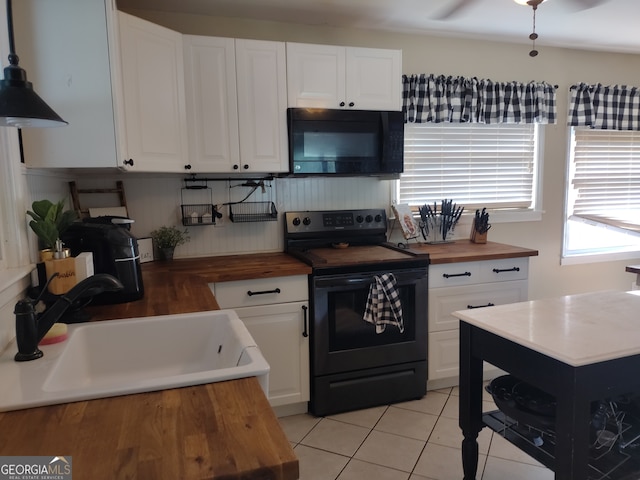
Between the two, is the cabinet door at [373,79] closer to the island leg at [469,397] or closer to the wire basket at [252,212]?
the wire basket at [252,212]

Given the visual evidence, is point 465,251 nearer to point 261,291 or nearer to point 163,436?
point 261,291

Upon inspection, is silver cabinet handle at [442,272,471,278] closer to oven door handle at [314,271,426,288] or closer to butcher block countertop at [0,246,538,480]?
oven door handle at [314,271,426,288]

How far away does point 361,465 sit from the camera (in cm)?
214

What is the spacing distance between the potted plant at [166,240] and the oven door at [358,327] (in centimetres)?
94

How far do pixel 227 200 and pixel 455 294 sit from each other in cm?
159

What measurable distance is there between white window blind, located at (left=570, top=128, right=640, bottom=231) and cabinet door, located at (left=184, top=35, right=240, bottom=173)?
288 cm

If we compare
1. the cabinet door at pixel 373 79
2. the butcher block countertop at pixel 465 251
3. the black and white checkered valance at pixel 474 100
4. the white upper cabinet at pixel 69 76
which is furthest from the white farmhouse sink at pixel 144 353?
the black and white checkered valance at pixel 474 100

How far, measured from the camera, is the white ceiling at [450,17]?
258 centimetres

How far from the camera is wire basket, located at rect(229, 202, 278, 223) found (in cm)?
286

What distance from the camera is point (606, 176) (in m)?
3.82

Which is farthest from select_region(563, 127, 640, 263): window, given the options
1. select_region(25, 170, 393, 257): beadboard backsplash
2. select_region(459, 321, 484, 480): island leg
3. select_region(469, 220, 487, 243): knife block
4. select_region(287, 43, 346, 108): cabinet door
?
select_region(459, 321, 484, 480): island leg

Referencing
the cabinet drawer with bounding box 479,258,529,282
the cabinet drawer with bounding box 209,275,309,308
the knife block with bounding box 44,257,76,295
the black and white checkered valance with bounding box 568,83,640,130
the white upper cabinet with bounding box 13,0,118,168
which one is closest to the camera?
the knife block with bounding box 44,257,76,295

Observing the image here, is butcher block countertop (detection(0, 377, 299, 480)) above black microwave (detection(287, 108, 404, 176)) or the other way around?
the other way around

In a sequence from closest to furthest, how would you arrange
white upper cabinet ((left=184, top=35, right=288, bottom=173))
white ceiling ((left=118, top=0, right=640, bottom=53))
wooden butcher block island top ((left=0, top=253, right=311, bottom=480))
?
1. wooden butcher block island top ((left=0, top=253, right=311, bottom=480))
2. white upper cabinet ((left=184, top=35, right=288, bottom=173))
3. white ceiling ((left=118, top=0, right=640, bottom=53))
